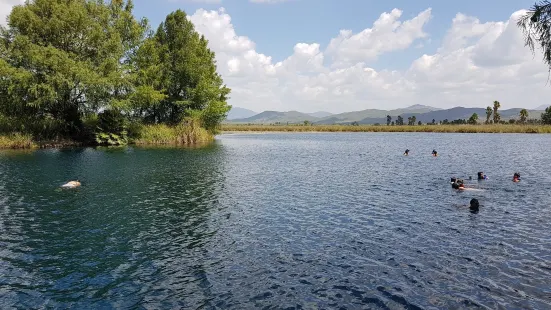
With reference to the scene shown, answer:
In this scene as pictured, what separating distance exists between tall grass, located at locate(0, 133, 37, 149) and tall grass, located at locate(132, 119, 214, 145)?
1740 centimetres

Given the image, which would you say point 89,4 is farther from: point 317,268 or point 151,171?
point 317,268

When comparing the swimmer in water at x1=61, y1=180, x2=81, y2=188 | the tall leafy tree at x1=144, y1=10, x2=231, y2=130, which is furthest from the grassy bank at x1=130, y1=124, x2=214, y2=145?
the swimmer in water at x1=61, y1=180, x2=81, y2=188

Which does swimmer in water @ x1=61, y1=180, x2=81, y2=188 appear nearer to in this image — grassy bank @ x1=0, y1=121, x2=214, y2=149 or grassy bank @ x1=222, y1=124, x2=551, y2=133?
grassy bank @ x1=0, y1=121, x2=214, y2=149

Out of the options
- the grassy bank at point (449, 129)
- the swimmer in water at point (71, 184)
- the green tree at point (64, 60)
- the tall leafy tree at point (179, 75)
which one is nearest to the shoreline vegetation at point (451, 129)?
the grassy bank at point (449, 129)

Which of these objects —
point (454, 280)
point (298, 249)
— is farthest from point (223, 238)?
point (454, 280)

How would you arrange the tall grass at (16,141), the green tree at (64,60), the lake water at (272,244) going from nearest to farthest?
the lake water at (272,244), the green tree at (64,60), the tall grass at (16,141)

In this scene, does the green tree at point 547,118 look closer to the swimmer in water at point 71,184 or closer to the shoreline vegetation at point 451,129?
the shoreline vegetation at point 451,129

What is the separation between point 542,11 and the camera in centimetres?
1092

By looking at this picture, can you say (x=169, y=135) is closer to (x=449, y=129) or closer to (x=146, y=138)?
(x=146, y=138)

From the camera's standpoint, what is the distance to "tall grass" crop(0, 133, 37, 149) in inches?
2235

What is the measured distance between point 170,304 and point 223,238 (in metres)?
6.29

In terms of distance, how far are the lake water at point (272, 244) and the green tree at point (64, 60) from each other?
30002 mm

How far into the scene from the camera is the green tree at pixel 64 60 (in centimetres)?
5519

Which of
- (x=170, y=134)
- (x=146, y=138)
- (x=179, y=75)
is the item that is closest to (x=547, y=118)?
(x=179, y=75)
